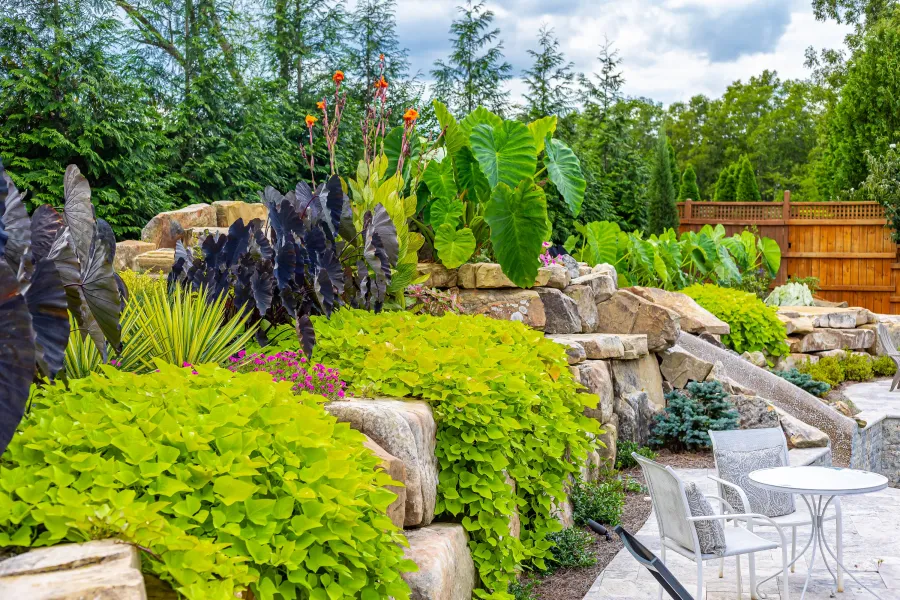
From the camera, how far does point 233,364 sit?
3416mm

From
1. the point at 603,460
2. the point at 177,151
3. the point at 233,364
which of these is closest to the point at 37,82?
the point at 177,151

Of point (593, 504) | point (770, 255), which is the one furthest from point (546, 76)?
point (593, 504)

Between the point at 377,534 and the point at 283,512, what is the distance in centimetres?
28

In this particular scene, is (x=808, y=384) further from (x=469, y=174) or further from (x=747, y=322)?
(x=469, y=174)

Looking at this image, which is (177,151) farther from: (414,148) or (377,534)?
(377,534)

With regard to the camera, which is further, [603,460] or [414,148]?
[414,148]

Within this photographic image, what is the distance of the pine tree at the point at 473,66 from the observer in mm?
11562

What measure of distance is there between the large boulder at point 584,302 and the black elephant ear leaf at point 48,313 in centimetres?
538

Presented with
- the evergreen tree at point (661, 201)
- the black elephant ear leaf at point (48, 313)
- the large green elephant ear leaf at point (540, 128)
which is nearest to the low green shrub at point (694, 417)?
the large green elephant ear leaf at point (540, 128)

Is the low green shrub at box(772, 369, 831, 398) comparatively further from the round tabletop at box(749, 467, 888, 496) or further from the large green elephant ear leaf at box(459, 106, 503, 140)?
the round tabletop at box(749, 467, 888, 496)

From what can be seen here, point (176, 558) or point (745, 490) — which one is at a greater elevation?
point (176, 558)

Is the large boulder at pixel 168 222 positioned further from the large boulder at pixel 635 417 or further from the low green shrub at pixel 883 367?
the low green shrub at pixel 883 367

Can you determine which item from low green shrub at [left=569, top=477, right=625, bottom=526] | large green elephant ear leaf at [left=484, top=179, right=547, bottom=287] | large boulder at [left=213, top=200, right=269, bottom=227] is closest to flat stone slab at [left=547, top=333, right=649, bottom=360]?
large green elephant ear leaf at [left=484, top=179, right=547, bottom=287]

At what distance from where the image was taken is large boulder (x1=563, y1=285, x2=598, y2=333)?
703 cm
